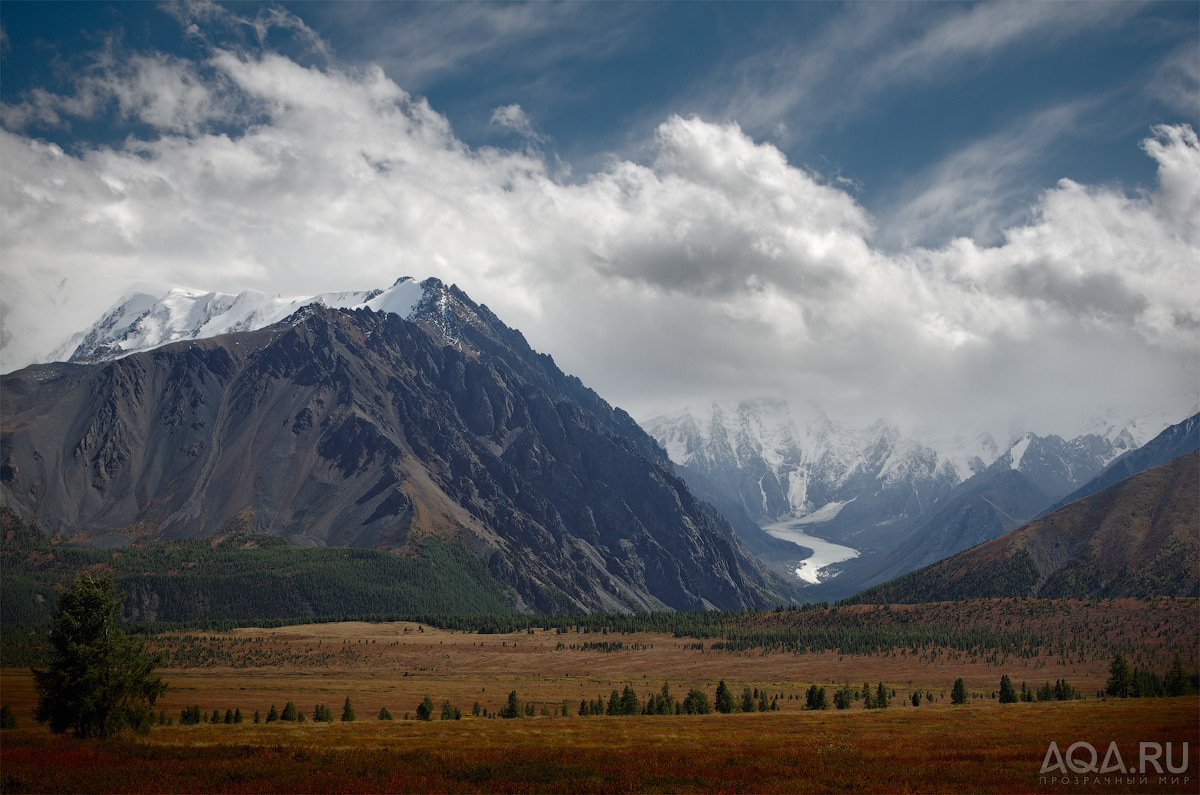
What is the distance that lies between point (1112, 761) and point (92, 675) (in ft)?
228

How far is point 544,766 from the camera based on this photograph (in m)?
52.2

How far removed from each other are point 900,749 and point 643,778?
74.8 feet

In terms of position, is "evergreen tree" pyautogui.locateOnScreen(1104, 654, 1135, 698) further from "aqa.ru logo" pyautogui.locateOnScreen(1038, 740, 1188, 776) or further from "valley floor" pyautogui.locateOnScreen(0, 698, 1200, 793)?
"aqa.ru logo" pyautogui.locateOnScreen(1038, 740, 1188, 776)

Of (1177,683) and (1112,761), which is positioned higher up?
(1112,761)

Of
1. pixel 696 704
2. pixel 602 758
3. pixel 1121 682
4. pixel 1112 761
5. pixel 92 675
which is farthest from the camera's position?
pixel 1121 682

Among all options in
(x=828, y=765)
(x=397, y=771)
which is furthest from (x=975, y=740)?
(x=397, y=771)

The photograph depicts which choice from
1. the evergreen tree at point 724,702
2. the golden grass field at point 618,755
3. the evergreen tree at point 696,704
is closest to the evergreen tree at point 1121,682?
the golden grass field at point 618,755

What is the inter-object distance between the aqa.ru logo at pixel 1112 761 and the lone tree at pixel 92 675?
210ft

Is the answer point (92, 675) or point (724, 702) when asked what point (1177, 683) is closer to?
point (724, 702)

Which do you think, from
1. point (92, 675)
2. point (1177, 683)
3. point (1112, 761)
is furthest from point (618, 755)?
point (1177, 683)

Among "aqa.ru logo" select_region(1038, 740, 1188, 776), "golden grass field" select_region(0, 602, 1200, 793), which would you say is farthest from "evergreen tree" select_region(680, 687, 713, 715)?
"aqa.ru logo" select_region(1038, 740, 1188, 776)

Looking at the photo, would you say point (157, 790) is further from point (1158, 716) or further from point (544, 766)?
point (1158, 716)

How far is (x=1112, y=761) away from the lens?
5206cm

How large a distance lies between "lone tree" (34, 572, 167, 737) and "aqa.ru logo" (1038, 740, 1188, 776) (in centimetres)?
6402
